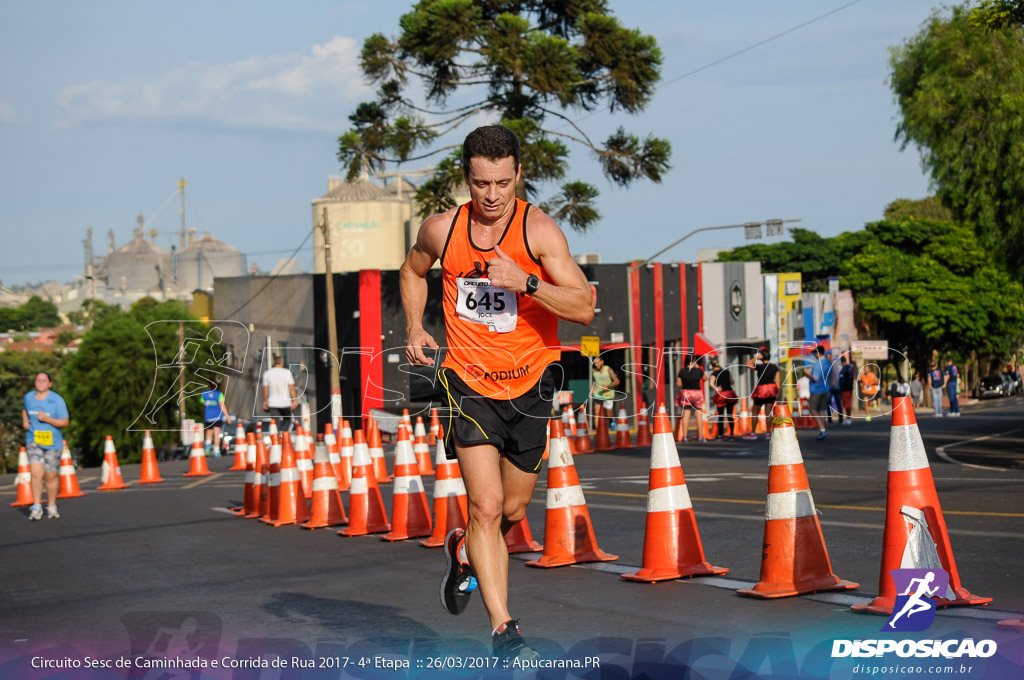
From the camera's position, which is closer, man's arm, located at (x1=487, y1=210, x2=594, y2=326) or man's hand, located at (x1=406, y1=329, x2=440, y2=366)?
man's arm, located at (x1=487, y1=210, x2=594, y2=326)

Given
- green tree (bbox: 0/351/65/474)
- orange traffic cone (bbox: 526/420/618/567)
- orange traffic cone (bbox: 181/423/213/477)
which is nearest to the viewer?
orange traffic cone (bbox: 526/420/618/567)

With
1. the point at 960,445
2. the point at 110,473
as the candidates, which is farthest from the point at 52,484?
the point at 960,445

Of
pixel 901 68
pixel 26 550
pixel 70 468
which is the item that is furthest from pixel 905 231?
pixel 26 550

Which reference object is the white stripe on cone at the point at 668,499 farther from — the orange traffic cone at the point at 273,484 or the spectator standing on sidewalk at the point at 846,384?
the spectator standing on sidewalk at the point at 846,384

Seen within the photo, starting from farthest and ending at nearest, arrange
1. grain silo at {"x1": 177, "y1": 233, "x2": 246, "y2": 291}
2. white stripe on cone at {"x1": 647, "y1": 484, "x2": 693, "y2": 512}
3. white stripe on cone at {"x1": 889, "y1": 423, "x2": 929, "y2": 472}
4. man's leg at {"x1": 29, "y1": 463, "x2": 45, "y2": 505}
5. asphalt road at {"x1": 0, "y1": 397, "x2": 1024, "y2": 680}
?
1. grain silo at {"x1": 177, "y1": 233, "x2": 246, "y2": 291}
2. man's leg at {"x1": 29, "y1": 463, "x2": 45, "y2": 505}
3. white stripe on cone at {"x1": 647, "y1": 484, "x2": 693, "y2": 512}
4. white stripe on cone at {"x1": 889, "y1": 423, "x2": 929, "y2": 472}
5. asphalt road at {"x1": 0, "y1": 397, "x2": 1024, "y2": 680}

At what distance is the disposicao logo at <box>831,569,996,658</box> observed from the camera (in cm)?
453

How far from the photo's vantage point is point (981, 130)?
26078 millimetres

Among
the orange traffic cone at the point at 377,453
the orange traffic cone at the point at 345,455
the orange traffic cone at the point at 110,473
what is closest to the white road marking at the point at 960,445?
the orange traffic cone at the point at 377,453

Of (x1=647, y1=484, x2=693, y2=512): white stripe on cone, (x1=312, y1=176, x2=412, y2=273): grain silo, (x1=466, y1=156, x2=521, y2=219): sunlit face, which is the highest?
(x1=312, y1=176, x2=412, y2=273): grain silo

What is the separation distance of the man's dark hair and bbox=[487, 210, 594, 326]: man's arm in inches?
11.4

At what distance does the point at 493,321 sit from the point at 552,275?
317 millimetres

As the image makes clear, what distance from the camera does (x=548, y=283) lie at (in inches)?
197

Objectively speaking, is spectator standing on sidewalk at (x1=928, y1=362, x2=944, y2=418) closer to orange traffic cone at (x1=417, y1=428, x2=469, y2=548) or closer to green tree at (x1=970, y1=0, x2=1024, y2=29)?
green tree at (x1=970, y1=0, x2=1024, y2=29)

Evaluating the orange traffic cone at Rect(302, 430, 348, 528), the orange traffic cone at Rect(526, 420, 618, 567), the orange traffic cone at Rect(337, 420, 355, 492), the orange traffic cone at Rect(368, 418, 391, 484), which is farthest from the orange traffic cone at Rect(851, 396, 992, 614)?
the orange traffic cone at Rect(337, 420, 355, 492)
